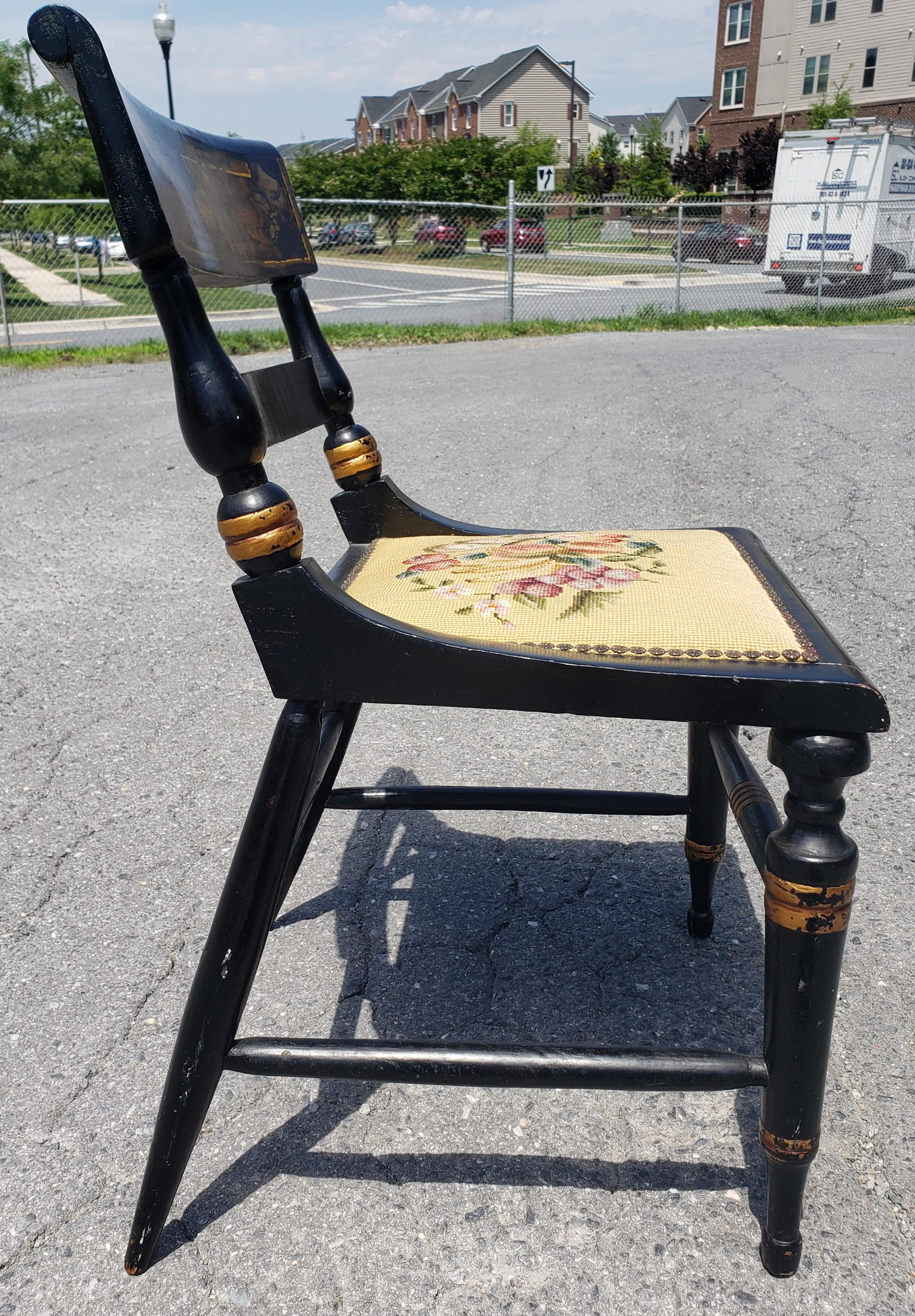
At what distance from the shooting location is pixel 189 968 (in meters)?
1.75

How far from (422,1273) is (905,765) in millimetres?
1694

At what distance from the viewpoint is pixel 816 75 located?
36.4 meters

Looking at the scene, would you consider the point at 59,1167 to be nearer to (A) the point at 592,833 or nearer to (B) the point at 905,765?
(A) the point at 592,833

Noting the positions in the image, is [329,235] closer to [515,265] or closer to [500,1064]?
[515,265]

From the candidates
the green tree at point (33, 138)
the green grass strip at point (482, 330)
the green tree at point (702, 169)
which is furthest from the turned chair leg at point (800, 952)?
the green tree at point (702, 169)

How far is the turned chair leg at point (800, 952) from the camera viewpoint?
1038mm

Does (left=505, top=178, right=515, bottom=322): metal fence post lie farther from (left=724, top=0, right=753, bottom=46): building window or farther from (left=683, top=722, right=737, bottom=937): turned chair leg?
(left=724, top=0, right=753, bottom=46): building window

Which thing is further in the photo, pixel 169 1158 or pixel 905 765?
pixel 905 765

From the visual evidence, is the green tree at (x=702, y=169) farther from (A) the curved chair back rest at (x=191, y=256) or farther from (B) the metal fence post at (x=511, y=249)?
(A) the curved chair back rest at (x=191, y=256)

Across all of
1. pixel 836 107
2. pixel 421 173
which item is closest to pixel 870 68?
pixel 836 107

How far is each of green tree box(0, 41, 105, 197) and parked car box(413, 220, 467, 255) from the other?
247 inches

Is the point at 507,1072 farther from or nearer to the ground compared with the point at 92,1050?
farther from the ground

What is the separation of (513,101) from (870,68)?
2777 centimetres

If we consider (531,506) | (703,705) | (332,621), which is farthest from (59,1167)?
(531,506)
